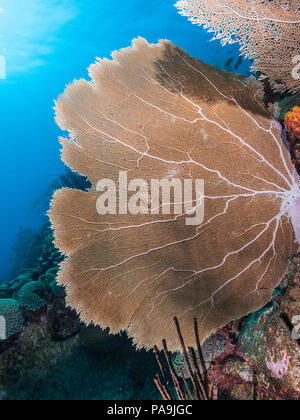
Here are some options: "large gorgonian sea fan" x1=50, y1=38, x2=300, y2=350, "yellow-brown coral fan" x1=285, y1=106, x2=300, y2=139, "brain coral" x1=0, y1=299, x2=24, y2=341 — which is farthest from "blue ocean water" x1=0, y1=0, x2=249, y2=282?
"brain coral" x1=0, y1=299, x2=24, y2=341

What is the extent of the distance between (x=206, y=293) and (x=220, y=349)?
1.06m

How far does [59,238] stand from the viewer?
2.89 m

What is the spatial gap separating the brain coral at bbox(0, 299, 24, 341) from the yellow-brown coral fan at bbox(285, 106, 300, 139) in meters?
5.52

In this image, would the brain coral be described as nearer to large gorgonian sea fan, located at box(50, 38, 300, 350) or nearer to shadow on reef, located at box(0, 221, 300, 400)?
shadow on reef, located at box(0, 221, 300, 400)

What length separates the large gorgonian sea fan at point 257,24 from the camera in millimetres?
2539

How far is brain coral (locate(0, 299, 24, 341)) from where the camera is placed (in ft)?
14.9

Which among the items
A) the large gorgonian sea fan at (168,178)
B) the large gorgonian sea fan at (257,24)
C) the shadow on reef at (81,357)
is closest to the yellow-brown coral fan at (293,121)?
the large gorgonian sea fan at (168,178)

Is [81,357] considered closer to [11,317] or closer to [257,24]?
[11,317]

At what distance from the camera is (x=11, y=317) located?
15.2 ft

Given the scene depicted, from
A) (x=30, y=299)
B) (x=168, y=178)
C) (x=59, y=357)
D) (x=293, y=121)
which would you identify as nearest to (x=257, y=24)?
(x=293, y=121)

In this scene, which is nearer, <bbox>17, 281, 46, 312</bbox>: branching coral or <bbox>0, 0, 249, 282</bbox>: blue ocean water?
<bbox>17, 281, 46, 312</bbox>: branching coral

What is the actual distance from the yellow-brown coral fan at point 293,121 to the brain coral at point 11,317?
5518 millimetres

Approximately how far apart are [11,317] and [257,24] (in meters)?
6.01
